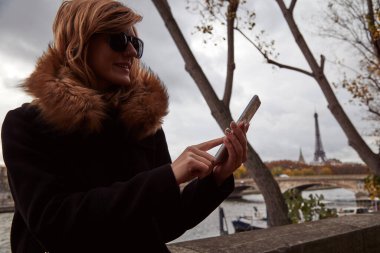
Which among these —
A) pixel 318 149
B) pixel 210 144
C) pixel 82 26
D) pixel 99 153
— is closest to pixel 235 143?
pixel 210 144

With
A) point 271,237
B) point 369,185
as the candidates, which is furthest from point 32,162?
point 369,185

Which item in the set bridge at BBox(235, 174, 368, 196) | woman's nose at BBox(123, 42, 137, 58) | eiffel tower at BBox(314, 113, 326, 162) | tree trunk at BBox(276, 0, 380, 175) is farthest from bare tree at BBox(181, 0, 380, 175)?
eiffel tower at BBox(314, 113, 326, 162)

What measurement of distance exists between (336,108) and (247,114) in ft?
19.0

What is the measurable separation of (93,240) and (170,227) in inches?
16.0

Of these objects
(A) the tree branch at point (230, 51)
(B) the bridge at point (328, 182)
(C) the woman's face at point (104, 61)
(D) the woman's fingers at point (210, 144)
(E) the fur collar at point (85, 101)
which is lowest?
(B) the bridge at point (328, 182)

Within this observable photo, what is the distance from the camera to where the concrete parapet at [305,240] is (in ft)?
7.73

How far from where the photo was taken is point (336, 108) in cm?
666

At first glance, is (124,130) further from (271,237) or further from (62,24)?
(271,237)

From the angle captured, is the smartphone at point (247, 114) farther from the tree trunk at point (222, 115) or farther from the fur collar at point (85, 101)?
the tree trunk at point (222, 115)

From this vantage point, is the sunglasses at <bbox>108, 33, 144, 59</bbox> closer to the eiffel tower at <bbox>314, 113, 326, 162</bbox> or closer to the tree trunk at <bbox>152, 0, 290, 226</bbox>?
the tree trunk at <bbox>152, 0, 290, 226</bbox>

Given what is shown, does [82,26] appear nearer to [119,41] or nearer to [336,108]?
[119,41]

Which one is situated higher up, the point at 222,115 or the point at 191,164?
the point at 222,115

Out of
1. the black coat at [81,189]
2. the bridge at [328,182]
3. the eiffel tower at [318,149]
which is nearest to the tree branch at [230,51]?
the black coat at [81,189]

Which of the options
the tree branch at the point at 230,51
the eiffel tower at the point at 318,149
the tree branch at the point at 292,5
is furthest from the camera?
the eiffel tower at the point at 318,149
